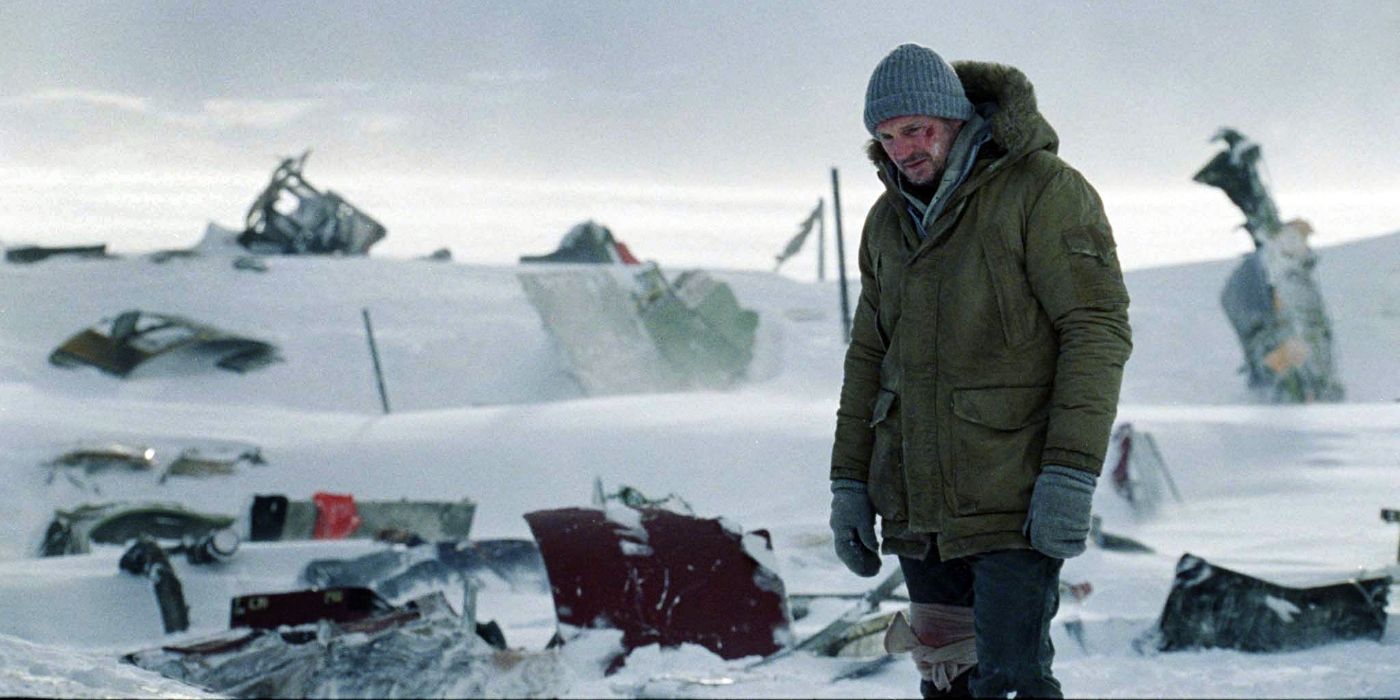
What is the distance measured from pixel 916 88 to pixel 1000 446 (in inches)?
26.8

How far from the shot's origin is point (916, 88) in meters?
2.75

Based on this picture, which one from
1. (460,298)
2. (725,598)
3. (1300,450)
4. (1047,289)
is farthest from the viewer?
(460,298)

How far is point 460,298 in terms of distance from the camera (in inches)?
963

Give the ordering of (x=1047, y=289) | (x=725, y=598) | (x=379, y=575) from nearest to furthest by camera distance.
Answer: (x=1047, y=289) → (x=725, y=598) → (x=379, y=575)

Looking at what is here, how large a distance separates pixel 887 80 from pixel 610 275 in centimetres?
2023

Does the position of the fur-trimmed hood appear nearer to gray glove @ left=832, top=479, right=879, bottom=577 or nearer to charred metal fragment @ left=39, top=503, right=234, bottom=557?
gray glove @ left=832, top=479, right=879, bottom=577

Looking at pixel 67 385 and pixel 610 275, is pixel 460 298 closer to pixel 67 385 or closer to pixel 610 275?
pixel 610 275

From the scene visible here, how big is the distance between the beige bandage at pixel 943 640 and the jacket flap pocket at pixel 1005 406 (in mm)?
426

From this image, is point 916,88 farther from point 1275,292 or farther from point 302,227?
point 302,227

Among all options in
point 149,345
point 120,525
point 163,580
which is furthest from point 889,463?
point 149,345

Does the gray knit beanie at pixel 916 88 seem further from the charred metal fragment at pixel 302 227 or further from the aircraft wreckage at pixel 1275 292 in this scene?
the charred metal fragment at pixel 302 227

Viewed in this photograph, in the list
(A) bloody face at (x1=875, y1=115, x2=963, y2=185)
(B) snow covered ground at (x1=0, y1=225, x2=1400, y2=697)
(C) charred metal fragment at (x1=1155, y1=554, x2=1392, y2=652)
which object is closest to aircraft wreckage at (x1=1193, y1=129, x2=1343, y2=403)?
(B) snow covered ground at (x1=0, y1=225, x2=1400, y2=697)

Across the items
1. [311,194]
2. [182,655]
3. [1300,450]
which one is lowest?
[182,655]

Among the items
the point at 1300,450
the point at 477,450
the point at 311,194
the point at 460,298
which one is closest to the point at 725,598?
the point at 477,450
